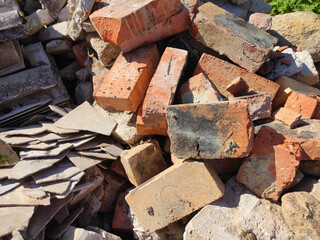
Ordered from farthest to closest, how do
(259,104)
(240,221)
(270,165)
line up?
(259,104) → (270,165) → (240,221)

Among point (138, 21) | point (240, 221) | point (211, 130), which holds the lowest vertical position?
point (240, 221)

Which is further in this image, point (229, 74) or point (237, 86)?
point (229, 74)

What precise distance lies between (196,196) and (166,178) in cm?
32

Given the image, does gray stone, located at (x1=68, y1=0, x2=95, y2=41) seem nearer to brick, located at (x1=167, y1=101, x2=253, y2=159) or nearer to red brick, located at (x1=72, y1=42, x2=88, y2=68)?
red brick, located at (x1=72, y1=42, x2=88, y2=68)

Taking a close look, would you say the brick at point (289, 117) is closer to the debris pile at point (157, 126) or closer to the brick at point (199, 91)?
the debris pile at point (157, 126)

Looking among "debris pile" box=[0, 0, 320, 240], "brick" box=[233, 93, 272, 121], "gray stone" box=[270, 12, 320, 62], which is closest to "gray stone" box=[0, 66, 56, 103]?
"debris pile" box=[0, 0, 320, 240]

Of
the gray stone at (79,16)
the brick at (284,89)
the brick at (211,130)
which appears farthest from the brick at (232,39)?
the gray stone at (79,16)

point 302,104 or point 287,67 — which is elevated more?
point 287,67

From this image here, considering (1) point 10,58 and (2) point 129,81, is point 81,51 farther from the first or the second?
(2) point 129,81

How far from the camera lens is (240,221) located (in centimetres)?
254

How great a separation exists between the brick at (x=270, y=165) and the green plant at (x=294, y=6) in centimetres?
358

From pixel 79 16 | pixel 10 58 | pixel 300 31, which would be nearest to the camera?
pixel 79 16

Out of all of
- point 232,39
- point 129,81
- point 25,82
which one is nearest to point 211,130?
point 129,81

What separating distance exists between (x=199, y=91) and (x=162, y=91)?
0.41 m
